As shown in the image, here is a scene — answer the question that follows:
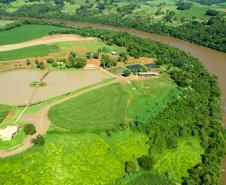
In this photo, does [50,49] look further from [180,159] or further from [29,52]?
[180,159]

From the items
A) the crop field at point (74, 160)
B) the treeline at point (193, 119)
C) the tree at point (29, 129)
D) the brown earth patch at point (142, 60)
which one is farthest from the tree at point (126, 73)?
the tree at point (29, 129)

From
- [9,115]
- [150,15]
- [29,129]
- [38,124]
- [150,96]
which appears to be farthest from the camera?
[150,15]

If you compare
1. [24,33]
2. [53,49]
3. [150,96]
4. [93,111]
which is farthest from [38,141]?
[24,33]

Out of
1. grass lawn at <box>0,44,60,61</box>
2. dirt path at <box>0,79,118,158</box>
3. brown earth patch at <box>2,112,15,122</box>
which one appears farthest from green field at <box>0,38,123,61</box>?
brown earth patch at <box>2,112,15,122</box>

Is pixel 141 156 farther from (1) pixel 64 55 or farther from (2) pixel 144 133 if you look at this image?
(1) pixel 64 55

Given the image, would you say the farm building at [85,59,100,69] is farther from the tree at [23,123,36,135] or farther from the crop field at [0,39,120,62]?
the tree at [23,123,36,135]
